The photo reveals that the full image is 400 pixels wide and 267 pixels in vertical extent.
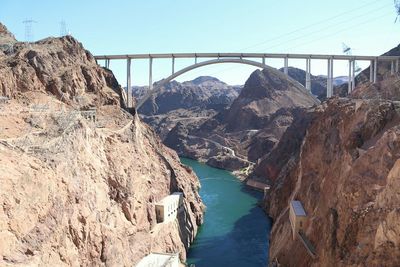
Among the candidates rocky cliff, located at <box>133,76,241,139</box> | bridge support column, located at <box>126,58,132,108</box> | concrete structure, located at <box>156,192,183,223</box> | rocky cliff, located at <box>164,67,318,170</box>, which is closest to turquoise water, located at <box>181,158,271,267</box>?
concrete structure, located at <box>156,192,183,223</box>

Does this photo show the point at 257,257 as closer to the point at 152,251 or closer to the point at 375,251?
the point at 152,251

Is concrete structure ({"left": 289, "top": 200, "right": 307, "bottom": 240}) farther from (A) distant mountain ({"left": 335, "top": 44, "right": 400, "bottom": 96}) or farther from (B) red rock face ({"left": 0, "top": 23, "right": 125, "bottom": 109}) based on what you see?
(A) distant mountain ({"left": 335, "top": 44, "right": 400, "bottom": 96})

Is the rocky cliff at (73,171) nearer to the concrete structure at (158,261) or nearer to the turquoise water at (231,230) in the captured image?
the concrete structure at (158,261)

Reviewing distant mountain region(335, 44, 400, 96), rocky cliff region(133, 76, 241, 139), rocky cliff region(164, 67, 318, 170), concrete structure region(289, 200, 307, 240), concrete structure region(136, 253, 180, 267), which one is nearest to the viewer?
concrete structure region(136, 253, 180, 267)

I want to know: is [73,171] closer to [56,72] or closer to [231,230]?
[56,72]

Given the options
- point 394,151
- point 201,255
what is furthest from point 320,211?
point 201,255

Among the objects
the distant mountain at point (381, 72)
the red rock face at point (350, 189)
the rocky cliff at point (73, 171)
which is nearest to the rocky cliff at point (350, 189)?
the red rock face at point (350, 189)
